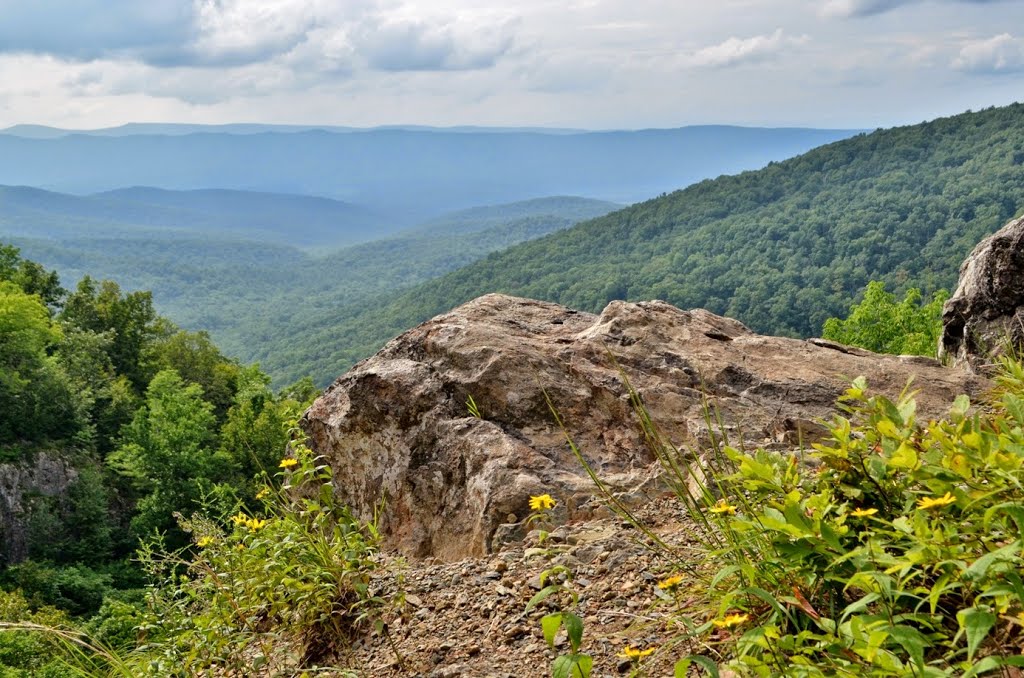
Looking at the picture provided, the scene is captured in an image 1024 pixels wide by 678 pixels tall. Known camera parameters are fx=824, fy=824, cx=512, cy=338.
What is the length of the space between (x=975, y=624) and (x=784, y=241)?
11486 cm

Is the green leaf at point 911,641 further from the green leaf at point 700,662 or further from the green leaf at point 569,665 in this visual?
the green leaf at point 569,665

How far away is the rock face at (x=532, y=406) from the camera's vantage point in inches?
188

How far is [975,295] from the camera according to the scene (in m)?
6.82

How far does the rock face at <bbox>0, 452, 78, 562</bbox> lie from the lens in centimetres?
3962

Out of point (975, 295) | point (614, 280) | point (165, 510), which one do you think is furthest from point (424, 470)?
point (614, 280)

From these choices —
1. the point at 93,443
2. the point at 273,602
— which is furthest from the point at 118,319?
the point at 273,602

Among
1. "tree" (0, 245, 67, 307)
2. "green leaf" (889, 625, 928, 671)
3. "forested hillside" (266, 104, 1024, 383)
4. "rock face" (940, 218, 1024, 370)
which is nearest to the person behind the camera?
"green leaf" (889, 625, 928, 671)

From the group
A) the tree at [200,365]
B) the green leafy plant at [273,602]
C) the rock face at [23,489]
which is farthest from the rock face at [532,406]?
the tree at [200,365]

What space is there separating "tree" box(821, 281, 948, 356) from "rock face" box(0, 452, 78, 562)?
38.4m

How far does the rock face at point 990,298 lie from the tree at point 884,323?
25821mm

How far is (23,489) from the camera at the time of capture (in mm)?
41094

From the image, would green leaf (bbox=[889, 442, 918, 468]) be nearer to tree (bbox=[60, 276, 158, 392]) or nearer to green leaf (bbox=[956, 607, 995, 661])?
green leaf (bbox=[956, 607, 995, 661])

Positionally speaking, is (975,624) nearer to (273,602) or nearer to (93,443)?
Answer: (273,602)

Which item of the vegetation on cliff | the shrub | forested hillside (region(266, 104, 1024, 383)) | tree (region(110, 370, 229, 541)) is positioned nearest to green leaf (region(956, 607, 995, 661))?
the shrub
